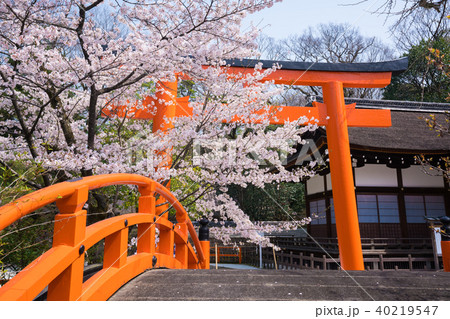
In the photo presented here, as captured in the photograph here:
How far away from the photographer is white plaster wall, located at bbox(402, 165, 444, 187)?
1001cm

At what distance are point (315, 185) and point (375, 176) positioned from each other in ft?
7.08

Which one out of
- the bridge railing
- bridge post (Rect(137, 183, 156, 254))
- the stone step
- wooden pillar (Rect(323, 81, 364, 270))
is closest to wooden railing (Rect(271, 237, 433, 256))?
wooden pillar (Rect(323, 81, 364, 270))

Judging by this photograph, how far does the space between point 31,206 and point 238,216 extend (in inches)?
245

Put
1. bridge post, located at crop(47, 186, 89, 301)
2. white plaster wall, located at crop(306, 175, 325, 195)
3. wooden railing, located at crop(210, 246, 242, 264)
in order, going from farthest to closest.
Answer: wooden railing, located at crop(210, 246, 242, 264) → white plaster wall, located at crop(306, 175, 325, 195) → bridge post, located at crop(47, 186, 89, 301)

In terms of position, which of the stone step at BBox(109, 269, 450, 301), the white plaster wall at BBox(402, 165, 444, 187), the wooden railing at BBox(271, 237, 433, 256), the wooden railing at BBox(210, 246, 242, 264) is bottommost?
the wooden railing at BBox(210, 246, 242, 264)

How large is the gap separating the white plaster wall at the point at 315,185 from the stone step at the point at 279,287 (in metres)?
8.67

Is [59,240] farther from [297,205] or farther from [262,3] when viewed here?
[297,205]

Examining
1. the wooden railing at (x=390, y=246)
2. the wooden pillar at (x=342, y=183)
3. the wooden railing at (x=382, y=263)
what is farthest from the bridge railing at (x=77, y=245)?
the wooden railing at (x=390, y=246)

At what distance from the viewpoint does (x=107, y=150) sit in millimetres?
4402

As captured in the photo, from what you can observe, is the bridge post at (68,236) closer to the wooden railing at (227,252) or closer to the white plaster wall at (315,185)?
the white plaster wall at (315,185)

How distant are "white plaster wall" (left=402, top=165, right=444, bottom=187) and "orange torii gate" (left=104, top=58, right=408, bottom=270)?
3.13 m

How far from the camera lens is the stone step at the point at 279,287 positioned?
1956mm

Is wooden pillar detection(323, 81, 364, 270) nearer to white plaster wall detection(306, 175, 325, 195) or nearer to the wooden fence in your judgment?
the wooden fence

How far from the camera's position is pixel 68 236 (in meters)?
1.54
